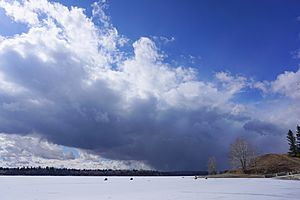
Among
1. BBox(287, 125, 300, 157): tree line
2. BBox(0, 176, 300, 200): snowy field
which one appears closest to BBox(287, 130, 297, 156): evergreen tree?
BBox(287, 125, 300, 157): tree line

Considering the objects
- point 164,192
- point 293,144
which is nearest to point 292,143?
point 293,144

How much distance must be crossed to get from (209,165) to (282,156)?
31.4 metres

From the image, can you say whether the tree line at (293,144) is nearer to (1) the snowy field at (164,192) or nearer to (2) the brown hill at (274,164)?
(2) the brown hill at (274,164)

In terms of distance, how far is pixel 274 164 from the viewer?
113438 millimetres

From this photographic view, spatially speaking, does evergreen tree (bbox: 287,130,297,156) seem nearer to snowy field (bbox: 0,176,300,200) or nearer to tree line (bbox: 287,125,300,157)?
tree line (bbox: 287,125,300,157)

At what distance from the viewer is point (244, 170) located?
112 m

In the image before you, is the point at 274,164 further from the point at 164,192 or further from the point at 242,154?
the point at 164,192

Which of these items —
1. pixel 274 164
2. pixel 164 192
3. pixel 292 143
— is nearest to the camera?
pixel 164 192

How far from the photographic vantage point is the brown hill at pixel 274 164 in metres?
107

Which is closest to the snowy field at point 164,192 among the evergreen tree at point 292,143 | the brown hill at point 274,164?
the brown hill at point 274,164

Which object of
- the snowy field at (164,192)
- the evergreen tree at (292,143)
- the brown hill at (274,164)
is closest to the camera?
the snowy field at (164,192)

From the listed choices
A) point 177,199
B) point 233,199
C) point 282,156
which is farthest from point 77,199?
point 282,156

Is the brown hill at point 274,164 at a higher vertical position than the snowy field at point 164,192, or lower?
higher

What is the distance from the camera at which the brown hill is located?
106519mm
